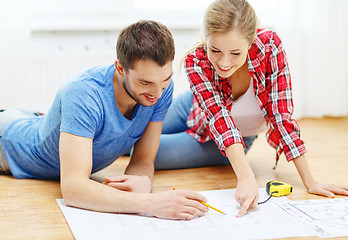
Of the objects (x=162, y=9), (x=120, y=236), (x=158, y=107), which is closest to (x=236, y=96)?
(x=158, y=107)

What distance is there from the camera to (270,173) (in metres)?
1.93

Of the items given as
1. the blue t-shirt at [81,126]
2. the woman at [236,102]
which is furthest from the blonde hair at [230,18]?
the blue t-shirt at [81,126]

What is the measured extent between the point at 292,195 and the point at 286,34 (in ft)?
6.09

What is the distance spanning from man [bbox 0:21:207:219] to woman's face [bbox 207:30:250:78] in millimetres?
182

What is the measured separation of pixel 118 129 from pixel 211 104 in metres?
0.33

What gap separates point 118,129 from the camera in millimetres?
1497

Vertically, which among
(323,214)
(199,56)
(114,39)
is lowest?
(323,214)

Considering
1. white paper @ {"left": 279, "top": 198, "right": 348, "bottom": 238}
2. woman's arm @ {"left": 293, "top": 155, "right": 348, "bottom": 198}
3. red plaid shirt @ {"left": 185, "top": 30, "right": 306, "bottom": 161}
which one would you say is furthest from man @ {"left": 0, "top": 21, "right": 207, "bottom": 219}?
woman's arm @ {"left": 293, "top": 155, "right": 348, "bottom": 198}

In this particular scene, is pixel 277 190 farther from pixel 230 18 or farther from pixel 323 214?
pixel 230 18

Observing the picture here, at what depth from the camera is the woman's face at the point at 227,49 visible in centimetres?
144

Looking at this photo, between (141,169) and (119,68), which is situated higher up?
(119,68)

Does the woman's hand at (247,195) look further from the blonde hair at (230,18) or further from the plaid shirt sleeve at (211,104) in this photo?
the blonde hair at (230,18)

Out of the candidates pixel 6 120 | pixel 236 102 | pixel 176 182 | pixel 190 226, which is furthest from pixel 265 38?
pixel 6 120

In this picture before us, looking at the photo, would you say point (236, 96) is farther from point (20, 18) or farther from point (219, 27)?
point (20, 18)
